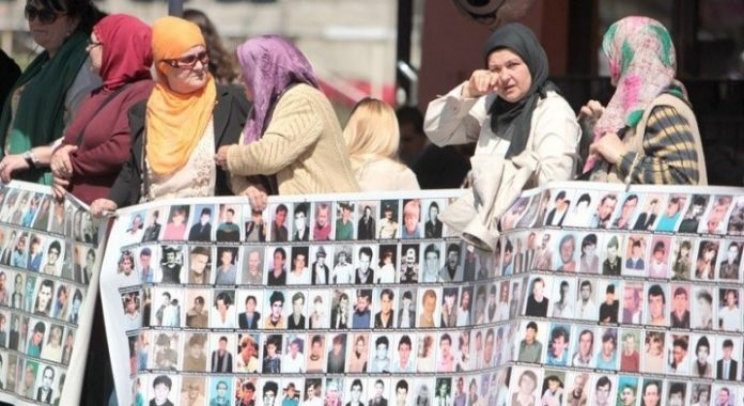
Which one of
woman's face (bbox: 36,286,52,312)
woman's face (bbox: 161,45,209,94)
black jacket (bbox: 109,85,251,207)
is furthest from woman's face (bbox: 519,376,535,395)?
woman's face (bbox: 36,286,52,312)

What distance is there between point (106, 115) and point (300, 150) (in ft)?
3.60

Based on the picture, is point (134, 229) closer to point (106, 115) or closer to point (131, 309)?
point (131, 309)

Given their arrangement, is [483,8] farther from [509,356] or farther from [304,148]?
[509,356]

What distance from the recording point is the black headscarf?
Answer: 660 cm

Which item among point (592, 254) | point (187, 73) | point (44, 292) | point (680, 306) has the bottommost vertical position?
point (44, 292)

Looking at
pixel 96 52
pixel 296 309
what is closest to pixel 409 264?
pixel 296 309

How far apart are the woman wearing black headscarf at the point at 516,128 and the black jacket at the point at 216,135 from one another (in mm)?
1006

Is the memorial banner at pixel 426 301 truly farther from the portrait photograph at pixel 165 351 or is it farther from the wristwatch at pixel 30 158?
the wristwatch at pixel 30 158

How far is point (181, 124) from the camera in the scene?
288 inches

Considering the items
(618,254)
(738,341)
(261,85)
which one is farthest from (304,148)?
(738,341)

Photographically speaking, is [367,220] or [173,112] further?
[173,112]

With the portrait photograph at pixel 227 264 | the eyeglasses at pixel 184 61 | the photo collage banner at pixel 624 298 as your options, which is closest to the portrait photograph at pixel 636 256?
the photo collage banner at pixel 624 298

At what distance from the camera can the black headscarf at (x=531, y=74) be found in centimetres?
660

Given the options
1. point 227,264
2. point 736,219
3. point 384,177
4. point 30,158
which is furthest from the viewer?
point 30,158
